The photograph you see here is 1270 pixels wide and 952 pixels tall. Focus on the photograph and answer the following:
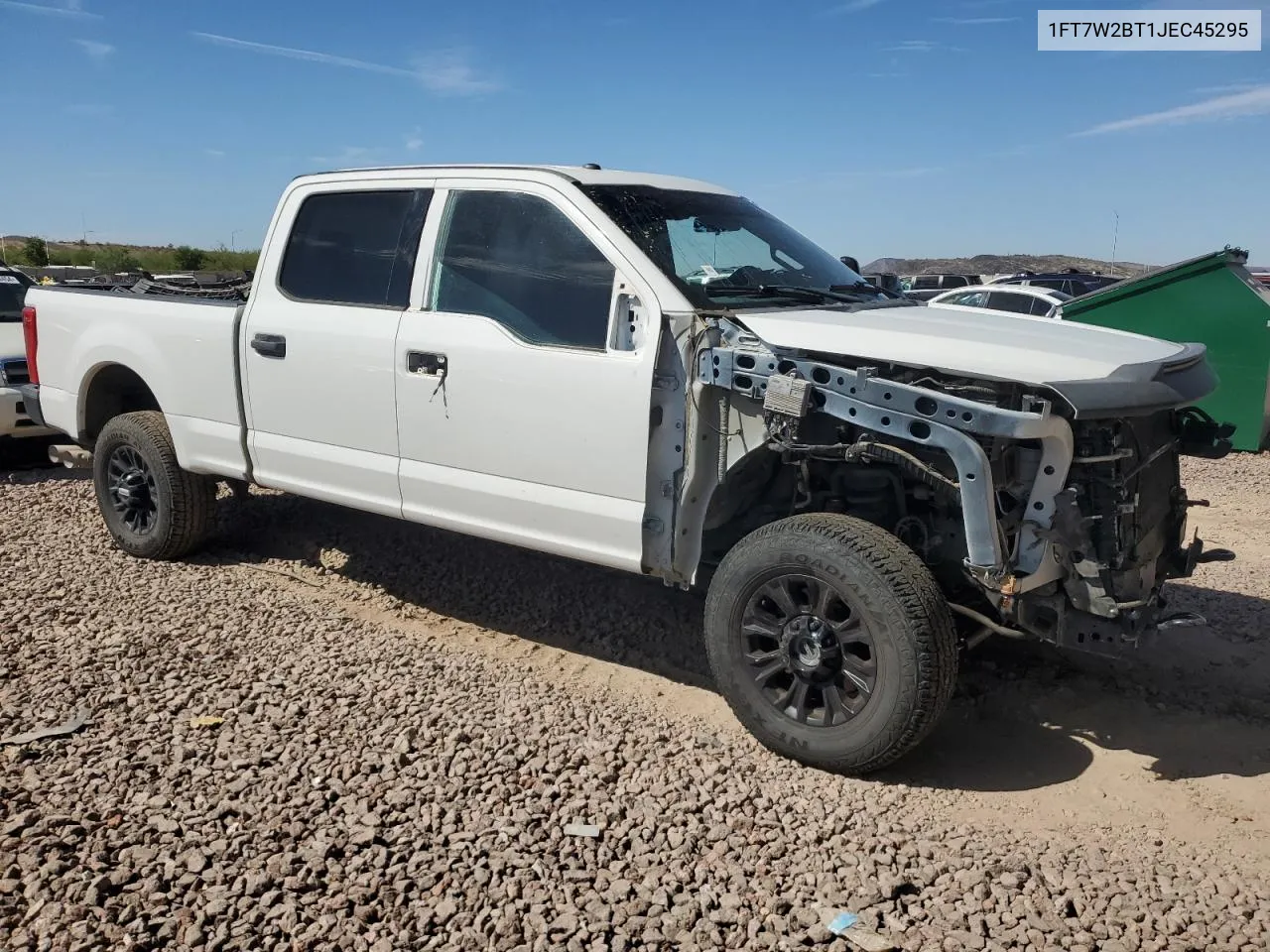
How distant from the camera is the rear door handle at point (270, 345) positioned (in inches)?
197

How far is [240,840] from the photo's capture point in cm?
310

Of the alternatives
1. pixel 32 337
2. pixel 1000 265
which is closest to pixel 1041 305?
pixel 32 337

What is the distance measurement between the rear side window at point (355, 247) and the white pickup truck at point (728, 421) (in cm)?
2

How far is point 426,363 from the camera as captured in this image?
14.7 ft

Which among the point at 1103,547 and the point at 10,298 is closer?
the point at 1103,547

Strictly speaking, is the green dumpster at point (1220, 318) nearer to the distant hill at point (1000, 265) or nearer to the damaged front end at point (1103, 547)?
the damaged front end at point (1103, 547)

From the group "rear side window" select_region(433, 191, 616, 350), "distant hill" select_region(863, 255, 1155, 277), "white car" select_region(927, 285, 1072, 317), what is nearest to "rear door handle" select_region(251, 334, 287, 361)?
"rear side window" select_region(433, 191, 616, 350)

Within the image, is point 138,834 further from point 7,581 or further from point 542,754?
point 7,581

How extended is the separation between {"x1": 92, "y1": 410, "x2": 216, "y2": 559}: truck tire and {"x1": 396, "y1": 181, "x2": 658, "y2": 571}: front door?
5.79ft

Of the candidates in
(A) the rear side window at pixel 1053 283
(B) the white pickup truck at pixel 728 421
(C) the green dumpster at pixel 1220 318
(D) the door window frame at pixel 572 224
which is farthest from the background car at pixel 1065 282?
(D) the door window frame at pixel 572 224

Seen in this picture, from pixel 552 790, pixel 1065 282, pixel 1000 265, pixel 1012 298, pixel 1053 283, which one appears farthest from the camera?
pixel 1000 265

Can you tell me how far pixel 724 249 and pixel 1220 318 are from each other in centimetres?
647

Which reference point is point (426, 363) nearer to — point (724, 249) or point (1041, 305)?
point (724, 249)

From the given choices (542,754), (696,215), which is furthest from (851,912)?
(696,215)
